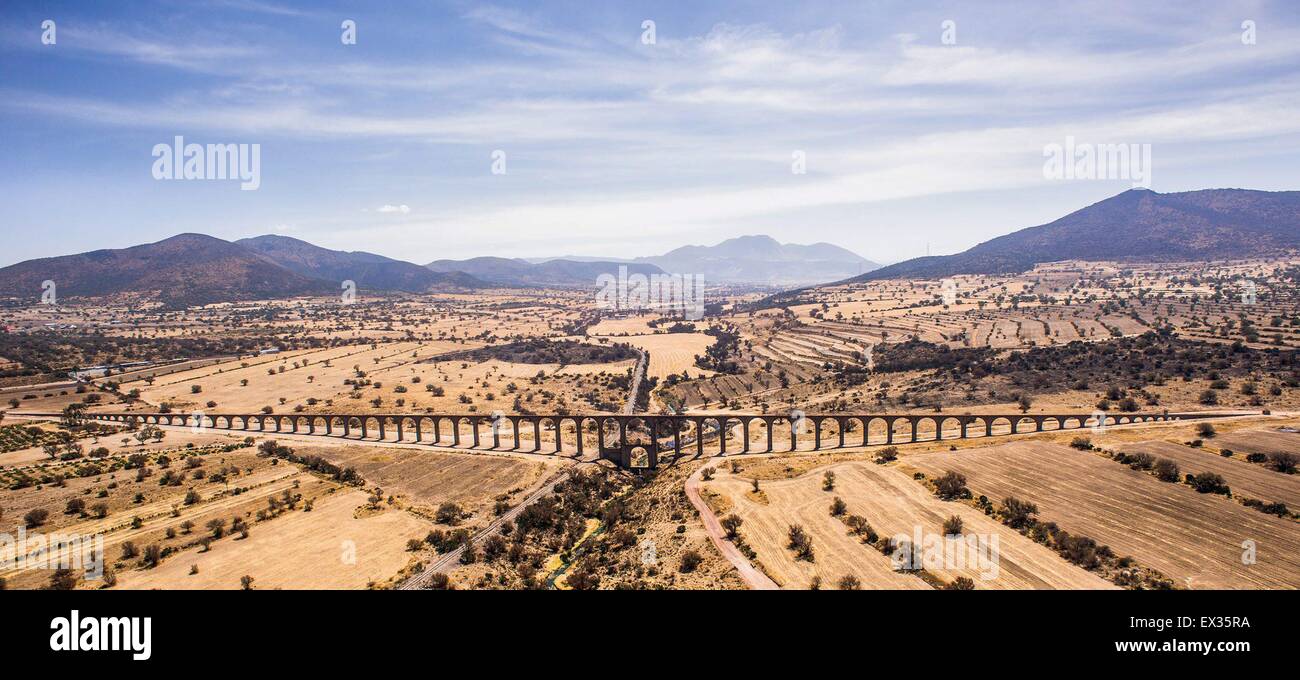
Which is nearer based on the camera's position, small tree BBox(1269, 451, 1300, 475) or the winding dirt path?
the winding dirt path

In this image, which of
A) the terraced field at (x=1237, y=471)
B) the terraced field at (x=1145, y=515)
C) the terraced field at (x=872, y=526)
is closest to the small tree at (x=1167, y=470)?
the terraced field at (x=1145, y=515)

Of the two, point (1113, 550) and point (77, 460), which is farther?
point (77, 460)

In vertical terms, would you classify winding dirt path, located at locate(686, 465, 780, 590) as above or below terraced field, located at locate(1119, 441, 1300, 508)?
Answer: below

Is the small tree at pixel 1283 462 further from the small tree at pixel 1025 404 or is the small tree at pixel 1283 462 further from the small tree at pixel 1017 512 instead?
the small tree at pixel 1025 404

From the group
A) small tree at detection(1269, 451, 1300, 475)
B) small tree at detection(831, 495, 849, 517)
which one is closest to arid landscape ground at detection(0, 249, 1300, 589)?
small tree at detection(1269, 451, 1300, 475)

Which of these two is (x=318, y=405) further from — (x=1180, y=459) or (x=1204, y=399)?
(x=1204, y=399)

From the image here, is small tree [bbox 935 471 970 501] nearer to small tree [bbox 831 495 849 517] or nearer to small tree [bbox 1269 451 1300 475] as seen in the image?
small tree [bbox 831 495 849 517]

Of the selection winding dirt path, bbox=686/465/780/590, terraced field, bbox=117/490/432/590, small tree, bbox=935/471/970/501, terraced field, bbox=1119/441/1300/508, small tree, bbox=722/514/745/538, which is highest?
terraced field, bbox=1119/441/1300/508
